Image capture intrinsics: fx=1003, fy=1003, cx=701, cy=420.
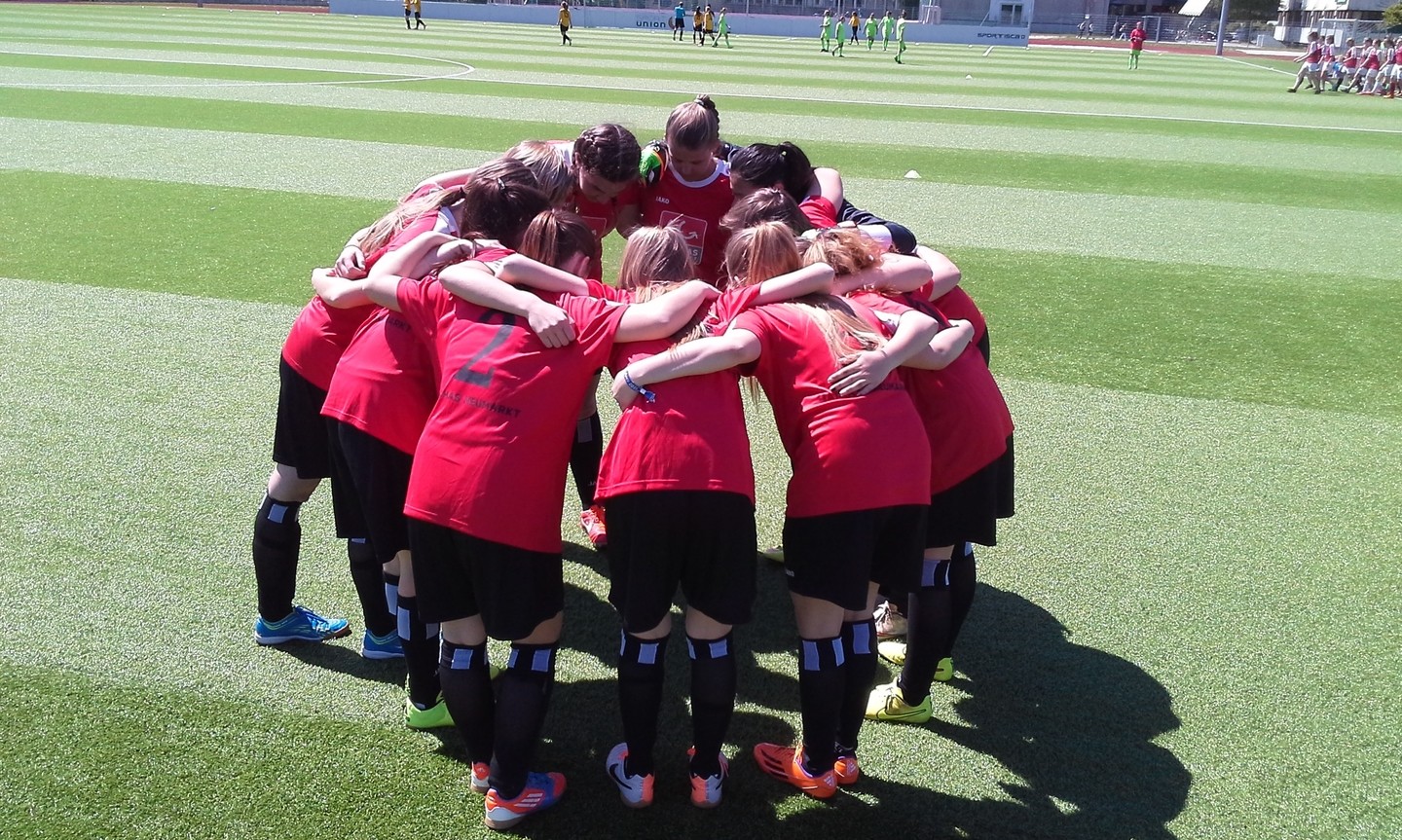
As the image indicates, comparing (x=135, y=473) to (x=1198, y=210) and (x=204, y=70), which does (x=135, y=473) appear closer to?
(x=1198, y=210)

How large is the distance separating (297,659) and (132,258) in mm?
6453

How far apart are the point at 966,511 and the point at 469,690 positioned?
175cm

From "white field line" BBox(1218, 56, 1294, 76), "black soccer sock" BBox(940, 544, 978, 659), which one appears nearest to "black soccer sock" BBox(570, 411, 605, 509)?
"black soccer sock" BBox(940, 544, 978, 659)

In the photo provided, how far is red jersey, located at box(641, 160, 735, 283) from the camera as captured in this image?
471 cm

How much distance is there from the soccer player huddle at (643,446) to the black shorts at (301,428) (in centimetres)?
1

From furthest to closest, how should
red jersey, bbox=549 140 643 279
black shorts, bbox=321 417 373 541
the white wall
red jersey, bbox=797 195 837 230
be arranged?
the white wall
red jersey, bbox=549 140 643 279
red jersey, bbox=797 195 837 230
black shorts, bbox=321 417 373 541

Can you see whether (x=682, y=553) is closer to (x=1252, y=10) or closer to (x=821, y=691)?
(x=821, y=691)

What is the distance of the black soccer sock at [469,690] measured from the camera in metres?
3.07

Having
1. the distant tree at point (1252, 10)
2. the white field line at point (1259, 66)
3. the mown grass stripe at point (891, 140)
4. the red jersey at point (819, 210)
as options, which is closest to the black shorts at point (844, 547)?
the red jersey at point (819, 210)

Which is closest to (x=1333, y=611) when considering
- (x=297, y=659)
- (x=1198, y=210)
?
(x=297, y=659)

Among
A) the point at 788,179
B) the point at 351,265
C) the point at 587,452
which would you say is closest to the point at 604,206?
the point at 788,179

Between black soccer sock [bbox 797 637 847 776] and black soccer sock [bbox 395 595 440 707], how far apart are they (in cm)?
122

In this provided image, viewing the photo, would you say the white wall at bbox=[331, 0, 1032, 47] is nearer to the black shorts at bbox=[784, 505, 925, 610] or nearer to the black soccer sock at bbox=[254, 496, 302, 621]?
the black soccer sock at bbox=[254, 496, 302, 621]

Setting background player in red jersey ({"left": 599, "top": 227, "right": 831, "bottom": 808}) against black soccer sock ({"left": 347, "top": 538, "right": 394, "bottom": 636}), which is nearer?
background player in red jersey ({"left": 599, "top": 227, "right": 831, "bottom": 808})
